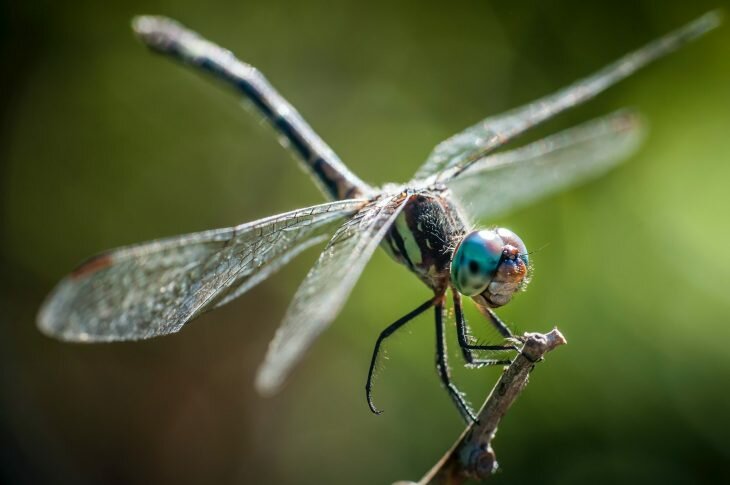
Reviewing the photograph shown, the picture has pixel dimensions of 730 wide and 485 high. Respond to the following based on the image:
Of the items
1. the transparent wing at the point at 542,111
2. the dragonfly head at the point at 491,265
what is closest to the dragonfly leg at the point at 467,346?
the dragonfly head at the point at 491,265

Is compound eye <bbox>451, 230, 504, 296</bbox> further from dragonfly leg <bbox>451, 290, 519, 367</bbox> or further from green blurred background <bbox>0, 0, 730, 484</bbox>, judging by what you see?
green blurred background <bbox>0, 0, 730, 484</bbox>

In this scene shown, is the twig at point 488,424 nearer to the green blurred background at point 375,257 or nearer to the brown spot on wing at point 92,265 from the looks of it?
the brown spot on wing at point 92,265

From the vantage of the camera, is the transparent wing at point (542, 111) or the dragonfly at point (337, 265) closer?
the dragonfly at point (337, 265)

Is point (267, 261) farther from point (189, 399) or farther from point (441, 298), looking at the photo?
point (189, 399)

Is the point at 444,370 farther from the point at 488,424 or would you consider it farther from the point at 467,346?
the point at 488,424

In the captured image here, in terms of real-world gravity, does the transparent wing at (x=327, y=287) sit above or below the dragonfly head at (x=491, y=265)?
above

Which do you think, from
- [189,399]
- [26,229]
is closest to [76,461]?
[189,399]

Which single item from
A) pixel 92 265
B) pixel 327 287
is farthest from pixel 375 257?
pixel 327 287
